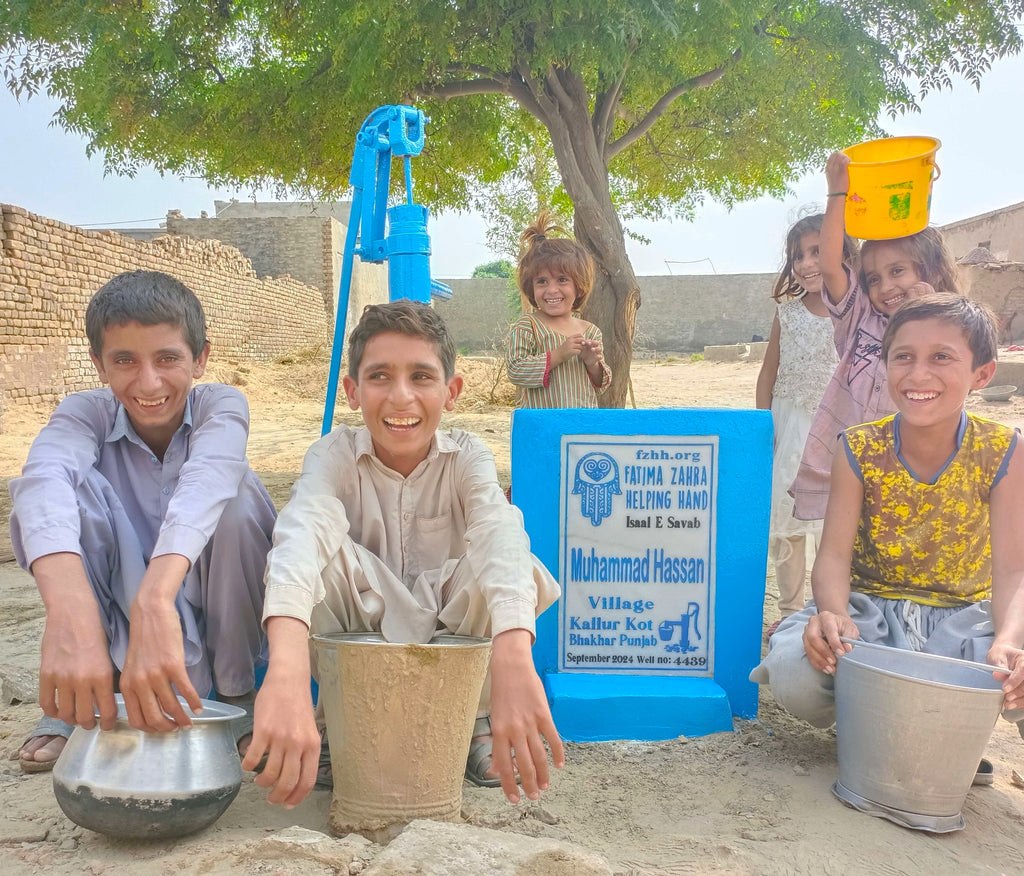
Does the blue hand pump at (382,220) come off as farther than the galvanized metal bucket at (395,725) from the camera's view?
Yes

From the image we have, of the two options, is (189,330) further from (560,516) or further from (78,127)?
(78,127)

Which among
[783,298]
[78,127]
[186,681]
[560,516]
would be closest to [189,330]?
[186,681]

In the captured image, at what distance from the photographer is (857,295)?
9.23 feet

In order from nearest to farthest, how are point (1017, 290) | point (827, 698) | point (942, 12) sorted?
point (827, 698), point (942, 12), point (1017, 290)

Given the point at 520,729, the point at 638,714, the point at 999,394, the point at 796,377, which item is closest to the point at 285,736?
the point at 520,729

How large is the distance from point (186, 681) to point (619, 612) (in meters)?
1.31

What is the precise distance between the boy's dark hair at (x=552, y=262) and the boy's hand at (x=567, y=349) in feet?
0.92

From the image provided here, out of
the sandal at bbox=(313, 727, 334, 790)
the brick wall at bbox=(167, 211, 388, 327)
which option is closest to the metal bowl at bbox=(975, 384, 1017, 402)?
the sandal at bbox=(313, 727, 334, 790)

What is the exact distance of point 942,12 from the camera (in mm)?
6297

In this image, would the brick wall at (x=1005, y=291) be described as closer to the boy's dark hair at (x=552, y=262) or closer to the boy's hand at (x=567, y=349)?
the boy's dark hair at (x=552, y=262)

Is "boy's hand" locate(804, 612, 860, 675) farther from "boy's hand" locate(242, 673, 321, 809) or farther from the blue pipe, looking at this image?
the blue pipe

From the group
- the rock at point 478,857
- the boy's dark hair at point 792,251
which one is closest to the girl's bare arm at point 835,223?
the boy's dark hair at point 792,251

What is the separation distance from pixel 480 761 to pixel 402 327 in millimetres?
1055

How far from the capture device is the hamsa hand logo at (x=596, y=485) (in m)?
2.48
